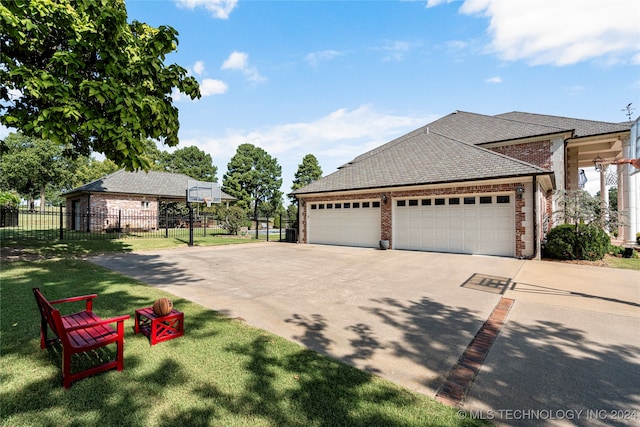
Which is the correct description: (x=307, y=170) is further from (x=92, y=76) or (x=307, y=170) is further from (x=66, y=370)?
(x=66, y=370)

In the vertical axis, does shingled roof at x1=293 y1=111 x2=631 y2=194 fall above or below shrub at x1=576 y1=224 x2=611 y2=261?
above

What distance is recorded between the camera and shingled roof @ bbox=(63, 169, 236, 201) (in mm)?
22094

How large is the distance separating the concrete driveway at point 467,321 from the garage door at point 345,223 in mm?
5918

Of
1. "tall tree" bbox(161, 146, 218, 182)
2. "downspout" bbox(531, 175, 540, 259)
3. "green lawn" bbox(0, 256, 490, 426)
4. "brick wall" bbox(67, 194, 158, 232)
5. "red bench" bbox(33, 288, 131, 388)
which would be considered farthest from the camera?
"tall tree" bbox(161, 146, 218, 182)

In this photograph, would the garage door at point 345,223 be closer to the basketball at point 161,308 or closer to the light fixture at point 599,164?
the basketball at point 161,308

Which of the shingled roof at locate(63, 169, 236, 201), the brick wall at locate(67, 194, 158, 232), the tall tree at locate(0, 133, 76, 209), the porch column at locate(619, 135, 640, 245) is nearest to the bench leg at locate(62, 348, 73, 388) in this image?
the brick wall at locate(67, 194, 158, 232)

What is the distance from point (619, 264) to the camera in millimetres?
10016

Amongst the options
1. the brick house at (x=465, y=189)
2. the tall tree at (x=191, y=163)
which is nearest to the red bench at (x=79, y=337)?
the brick house at (x=465, y=189)

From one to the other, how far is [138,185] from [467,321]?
27803mm

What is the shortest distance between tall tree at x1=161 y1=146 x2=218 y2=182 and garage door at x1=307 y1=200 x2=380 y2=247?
4034cm

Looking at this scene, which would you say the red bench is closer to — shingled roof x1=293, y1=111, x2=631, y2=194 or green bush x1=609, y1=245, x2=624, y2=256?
shingled roof x1=293, y1=111, x2=631, y2=194

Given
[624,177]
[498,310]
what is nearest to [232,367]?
[498,310]

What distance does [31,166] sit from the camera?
37.4 metres

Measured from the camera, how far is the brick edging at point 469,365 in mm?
2572
